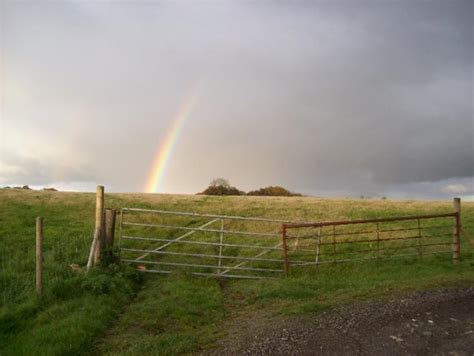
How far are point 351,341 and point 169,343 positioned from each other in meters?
3.19

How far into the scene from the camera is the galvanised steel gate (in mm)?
13656

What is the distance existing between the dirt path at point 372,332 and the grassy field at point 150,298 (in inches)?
26.1

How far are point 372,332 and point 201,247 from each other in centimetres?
1098

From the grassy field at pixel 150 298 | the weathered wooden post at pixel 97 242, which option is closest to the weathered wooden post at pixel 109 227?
the weathered wooden post at pixel 97 242

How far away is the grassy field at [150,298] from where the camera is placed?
25.8 feet

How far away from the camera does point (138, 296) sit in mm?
11000

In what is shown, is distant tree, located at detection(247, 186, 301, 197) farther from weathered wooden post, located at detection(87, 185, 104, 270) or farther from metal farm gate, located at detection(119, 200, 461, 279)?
weathered wooden post, located at detection(87, 185, 104, 270)

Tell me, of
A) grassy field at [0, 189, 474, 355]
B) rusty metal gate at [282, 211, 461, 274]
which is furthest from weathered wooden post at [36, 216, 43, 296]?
rusty metal gate at [282, 211, 461, 274]

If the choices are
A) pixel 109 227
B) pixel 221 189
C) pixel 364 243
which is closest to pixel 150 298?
pixel 109 227

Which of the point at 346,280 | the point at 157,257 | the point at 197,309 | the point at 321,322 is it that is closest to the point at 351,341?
the point at 321,322

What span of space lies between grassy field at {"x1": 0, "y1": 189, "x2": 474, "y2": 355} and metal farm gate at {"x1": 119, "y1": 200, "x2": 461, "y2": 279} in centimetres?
68

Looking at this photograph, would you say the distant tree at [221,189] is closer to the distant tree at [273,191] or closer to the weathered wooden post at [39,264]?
the distant tree at [273,191]

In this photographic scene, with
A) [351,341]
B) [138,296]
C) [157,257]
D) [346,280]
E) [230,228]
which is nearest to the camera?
[351,341]

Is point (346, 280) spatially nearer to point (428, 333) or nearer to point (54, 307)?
point (428, 333)
